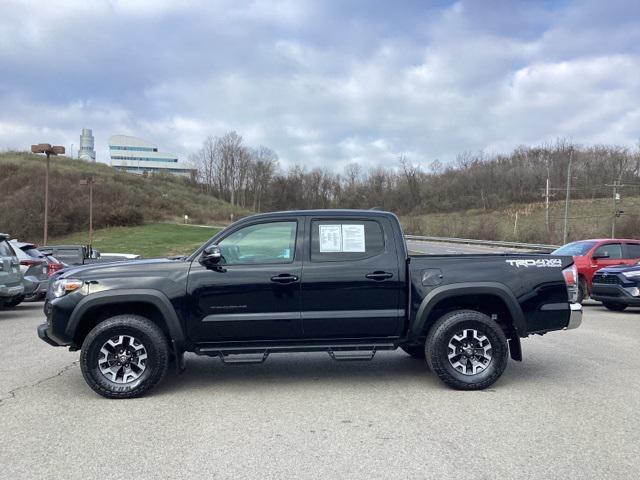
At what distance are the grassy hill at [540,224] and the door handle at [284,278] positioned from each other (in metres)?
49.4

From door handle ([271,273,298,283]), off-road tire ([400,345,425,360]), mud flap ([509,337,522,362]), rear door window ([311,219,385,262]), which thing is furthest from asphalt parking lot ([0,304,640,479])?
rear door window ([311,219,385,262])

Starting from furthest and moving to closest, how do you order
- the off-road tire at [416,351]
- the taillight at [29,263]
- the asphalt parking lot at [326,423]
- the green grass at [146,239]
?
the green grass at [146,239] < the taillight at [29,263] < the off-road tire at [416,351] < the asphalt parking lot at [326,423]

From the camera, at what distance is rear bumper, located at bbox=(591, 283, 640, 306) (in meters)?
12.8

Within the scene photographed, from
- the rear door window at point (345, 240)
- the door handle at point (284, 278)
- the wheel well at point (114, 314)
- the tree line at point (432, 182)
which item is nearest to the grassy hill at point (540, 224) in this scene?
the tree line at point (432, 182)

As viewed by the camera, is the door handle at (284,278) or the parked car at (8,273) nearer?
the door handle at (284,278)

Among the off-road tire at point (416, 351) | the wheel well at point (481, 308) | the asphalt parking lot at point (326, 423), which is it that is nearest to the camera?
the asphalt parking lot at point (326, 423)

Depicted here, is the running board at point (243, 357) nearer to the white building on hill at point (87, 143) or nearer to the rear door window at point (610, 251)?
the rear door window at point (610, 251)

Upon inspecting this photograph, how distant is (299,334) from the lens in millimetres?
6215

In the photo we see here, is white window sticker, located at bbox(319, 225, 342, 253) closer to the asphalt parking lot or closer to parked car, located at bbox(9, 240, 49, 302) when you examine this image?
the asphalt parking lot

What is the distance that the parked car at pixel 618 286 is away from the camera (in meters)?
12.8

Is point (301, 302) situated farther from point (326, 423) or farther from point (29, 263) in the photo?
point (29, 263)

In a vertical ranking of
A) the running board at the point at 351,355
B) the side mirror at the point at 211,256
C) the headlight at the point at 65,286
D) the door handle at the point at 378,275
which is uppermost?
the side mirror at the point at 211,256

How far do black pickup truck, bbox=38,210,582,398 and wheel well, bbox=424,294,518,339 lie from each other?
24mm

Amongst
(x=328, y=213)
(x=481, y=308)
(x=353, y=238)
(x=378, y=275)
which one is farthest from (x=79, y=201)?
(x=481, y=308)
